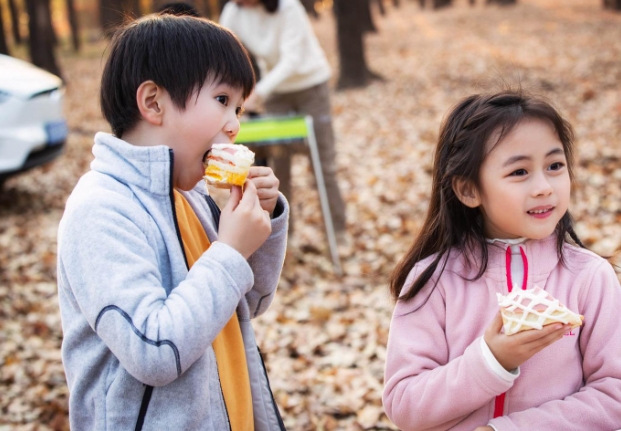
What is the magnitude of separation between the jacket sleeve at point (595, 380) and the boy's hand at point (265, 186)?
81 cm

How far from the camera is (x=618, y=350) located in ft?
5.50

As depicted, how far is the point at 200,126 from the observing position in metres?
1.65

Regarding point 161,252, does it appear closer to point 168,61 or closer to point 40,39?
point 168,61

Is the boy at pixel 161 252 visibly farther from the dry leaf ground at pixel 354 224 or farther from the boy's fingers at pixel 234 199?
the dry leaf ground at pixel 354 224

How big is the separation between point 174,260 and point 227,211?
0.59 ft

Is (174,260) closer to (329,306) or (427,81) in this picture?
(329,306)

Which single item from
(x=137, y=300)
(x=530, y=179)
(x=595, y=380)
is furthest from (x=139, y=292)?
(x=595, y=380)

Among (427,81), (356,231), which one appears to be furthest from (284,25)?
(427,81)

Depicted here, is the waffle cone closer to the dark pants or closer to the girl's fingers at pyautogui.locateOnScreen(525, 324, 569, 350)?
the girl's fingers at pyautogui.locateOnScreen(525, 324, 569, 350)

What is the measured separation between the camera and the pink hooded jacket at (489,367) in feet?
5.35

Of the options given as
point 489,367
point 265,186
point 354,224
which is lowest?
point 354,224

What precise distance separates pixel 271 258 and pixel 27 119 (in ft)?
18.7

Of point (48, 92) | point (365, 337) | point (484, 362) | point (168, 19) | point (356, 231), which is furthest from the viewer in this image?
point (48, 92)

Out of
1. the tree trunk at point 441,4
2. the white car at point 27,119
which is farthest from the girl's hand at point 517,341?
the tree trunk at point 441,4
